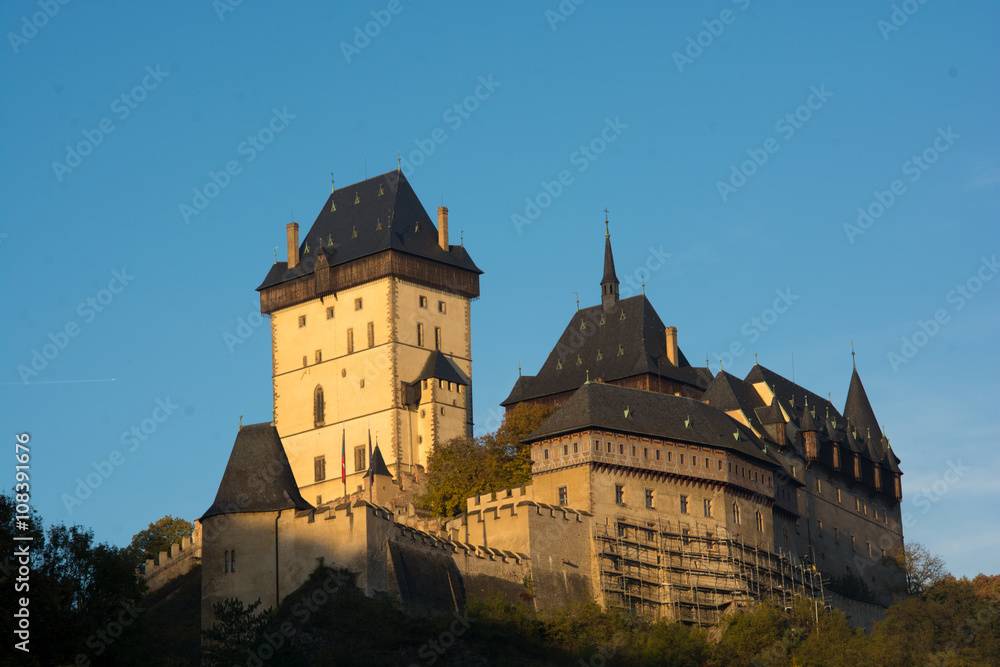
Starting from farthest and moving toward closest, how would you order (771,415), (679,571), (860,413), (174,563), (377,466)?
(860,413) → (771,415) → (377,466) → (174,563) → (679,571)

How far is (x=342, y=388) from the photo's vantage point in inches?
3546

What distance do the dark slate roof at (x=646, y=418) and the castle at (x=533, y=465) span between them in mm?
131

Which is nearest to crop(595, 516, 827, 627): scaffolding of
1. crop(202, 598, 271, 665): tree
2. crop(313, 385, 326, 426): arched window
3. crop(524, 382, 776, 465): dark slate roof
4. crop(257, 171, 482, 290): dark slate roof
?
crop(524, 382, 776, 465): dark slate roof

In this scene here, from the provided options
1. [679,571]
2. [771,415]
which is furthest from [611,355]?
[679,571]

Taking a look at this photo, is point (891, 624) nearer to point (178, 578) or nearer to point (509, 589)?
point (509, 589)

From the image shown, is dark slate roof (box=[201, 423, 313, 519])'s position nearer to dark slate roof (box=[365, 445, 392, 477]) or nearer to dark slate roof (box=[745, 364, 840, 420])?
dark slate roof (box=[365, 445, 392, 477])

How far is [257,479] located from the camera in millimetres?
66500

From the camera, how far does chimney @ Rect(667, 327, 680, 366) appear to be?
8931cm

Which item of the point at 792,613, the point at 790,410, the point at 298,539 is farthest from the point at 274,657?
the point at 790,410

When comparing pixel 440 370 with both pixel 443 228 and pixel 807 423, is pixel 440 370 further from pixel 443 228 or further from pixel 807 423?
pixel 807 423

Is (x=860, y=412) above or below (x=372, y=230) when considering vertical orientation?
below

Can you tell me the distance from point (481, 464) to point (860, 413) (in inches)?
1210

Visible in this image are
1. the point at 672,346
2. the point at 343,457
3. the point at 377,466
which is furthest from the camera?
the point at 672,346

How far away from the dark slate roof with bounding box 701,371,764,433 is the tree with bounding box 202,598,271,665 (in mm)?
31644
